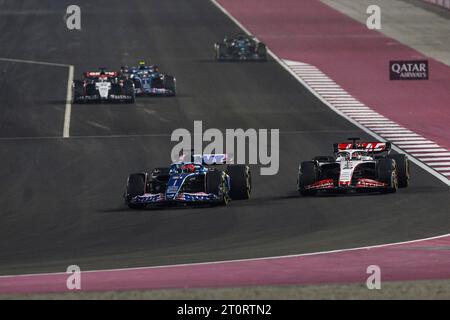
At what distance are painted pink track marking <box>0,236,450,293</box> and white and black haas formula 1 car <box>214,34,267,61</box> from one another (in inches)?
1929

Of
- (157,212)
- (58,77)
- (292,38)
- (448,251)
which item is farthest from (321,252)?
(292,38)

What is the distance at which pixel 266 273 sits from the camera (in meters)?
28.4

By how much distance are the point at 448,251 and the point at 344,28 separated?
62806 millimetres

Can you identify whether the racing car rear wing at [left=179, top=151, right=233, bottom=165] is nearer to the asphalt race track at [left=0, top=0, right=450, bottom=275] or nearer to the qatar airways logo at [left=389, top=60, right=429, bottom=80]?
the asphalt race track at [left=0, top=0, right=450, bottom=275]

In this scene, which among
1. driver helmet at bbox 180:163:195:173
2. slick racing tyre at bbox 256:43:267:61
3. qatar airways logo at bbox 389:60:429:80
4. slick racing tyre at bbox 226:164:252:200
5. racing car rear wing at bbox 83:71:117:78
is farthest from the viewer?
slick racing tyre at bbox 256:43:267:61

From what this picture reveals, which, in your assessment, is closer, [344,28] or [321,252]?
[321,252]

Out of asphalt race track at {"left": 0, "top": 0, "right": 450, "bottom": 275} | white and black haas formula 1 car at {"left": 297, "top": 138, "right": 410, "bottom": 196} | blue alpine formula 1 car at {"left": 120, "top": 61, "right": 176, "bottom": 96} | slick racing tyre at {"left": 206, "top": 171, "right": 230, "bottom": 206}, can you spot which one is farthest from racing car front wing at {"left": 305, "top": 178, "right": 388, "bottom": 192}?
blue alpine formula 1 car at {"left": 120, "top": 61, "right": 176, "bottom": 96}

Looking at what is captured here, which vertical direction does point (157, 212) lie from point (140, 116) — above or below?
below

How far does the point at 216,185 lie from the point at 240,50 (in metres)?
42.1

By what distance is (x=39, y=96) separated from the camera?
6838 centimetres

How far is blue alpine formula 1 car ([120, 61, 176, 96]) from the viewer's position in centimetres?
6750

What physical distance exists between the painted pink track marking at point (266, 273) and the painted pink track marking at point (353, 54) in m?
23.6

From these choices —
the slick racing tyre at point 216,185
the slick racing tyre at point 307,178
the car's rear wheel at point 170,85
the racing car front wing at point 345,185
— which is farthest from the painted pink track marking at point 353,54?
the slick racing tyre at point 216,185
